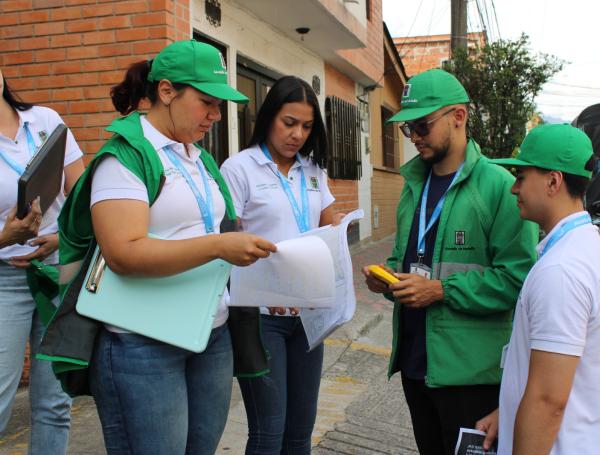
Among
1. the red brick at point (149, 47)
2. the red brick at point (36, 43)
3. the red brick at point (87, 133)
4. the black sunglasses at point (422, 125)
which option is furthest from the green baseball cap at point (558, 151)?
the red brick at point (36, 43)

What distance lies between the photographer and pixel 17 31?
5.16 metres

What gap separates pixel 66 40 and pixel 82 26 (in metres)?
0.18

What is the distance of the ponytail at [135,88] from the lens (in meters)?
2.16

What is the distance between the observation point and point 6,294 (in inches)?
103

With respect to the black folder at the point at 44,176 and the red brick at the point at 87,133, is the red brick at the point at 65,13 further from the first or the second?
the black folder at the point at 44,176

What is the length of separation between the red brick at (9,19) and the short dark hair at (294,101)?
10.7 feet

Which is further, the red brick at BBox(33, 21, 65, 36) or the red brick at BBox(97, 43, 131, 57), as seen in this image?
the red brick at BBox(33, 21, 65, 36)

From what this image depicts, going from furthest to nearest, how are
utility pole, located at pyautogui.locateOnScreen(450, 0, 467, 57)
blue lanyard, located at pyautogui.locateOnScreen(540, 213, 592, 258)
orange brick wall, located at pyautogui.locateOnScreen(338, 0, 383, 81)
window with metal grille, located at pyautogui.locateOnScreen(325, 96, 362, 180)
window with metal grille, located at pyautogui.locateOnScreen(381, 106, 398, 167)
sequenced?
window with metal grille, located at pyautogui.locateOnScreen(381, 106, 398, 167)
utility pole, located at pyautogui.locateOnScreen(450, 0, 467, 57)
orange brick wall, located at pyautogui.locateOnScreen(338, 0, 383, 81)
window with metal grille, located at pyautogui.locateOnScreen(325, 96, 362, 180)
blue lanyard, located at pyautogui.locateOnScreen(540, 213, 592, 258)

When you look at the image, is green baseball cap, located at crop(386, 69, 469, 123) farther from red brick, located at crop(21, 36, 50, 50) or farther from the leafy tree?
the leafy tree

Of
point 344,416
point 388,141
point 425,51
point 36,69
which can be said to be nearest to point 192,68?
point 344,416

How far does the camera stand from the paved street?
12.6 feet

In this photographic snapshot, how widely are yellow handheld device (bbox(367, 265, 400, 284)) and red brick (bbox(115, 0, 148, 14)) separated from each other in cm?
340

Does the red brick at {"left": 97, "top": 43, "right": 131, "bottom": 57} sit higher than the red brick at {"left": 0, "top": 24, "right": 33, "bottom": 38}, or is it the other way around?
the red brick at {"left": 0, "top": 24, "right": 33, "bottom": 38}

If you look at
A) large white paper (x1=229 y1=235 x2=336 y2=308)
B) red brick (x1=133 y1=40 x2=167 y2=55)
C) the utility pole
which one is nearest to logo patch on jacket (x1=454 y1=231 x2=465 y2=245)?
large white paper (x1=229 y1=235 x2=336 y2=308)
